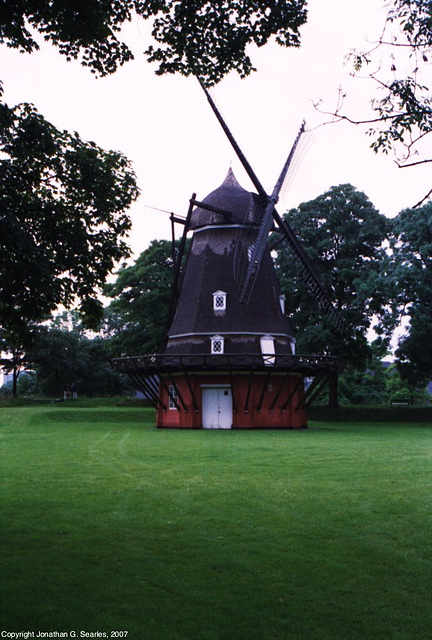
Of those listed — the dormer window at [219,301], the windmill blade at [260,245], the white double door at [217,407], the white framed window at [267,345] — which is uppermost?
the windmill blade at [260,245]

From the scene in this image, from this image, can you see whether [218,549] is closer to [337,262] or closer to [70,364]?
[337,262]

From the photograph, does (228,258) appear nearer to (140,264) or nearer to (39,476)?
(140,264)

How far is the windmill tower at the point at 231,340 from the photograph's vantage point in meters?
35.8

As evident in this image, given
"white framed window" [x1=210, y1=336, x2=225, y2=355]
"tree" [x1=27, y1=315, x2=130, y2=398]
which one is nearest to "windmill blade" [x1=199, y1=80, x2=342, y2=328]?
"white framed window" [x1=210, y1=336, x2=225, y2=355]

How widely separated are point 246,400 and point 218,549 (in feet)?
89.5

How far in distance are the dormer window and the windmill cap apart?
431cm

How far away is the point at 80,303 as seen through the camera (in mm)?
15805

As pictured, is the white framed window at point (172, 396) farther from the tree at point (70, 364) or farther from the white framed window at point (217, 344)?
the tree at point (70, 364)

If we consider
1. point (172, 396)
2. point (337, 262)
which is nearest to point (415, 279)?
point (337, 262)

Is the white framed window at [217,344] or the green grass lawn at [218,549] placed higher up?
the white framed window at [217,344]

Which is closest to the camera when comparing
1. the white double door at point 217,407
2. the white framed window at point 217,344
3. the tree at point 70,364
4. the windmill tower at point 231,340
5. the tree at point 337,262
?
the windmill tower at point 231,340

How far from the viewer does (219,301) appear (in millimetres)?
37812

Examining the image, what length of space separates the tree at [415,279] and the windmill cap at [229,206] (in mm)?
9984

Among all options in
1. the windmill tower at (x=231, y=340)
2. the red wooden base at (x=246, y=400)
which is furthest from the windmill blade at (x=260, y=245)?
the red wooden base at (x=246, y=400)
